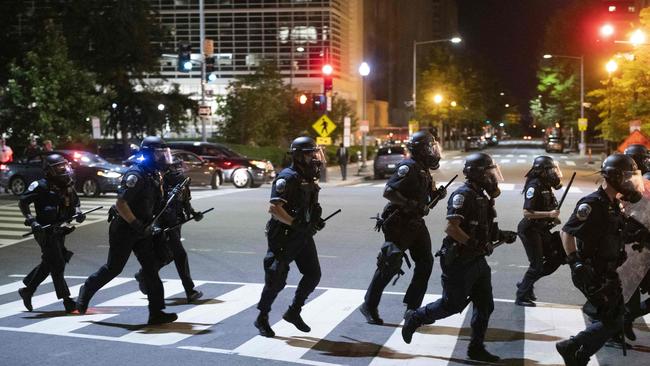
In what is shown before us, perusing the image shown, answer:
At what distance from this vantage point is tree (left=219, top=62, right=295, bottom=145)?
40.0 meters

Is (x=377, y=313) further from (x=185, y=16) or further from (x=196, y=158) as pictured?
(x=185, y=16)

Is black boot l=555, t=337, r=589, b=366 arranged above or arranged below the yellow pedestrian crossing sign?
below

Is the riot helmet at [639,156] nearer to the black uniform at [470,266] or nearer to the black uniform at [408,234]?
the black uniform at [408,234]

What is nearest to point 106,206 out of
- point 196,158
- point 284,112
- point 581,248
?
point 196,158

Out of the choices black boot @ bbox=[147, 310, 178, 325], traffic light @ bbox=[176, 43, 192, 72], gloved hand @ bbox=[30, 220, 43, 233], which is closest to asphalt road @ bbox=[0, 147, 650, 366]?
black boot @ bbox=[147, 310, 178, 325]

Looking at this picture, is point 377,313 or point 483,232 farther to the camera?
point 377,313

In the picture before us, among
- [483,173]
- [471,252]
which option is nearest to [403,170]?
[483,173]

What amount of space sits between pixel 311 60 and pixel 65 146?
2904cm

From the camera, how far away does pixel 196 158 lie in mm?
27750

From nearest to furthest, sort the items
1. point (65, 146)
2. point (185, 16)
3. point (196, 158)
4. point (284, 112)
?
point (196, 158)
point (65, 146)
point (284, 112)
point (185, 16)

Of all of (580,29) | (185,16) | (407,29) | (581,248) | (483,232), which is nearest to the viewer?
(581,248)

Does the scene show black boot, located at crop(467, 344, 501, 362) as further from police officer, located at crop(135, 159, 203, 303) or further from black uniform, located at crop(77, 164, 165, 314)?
police officer, located at crop(135, 159, 203, 303)

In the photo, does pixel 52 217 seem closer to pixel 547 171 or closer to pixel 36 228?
pixel 36 228

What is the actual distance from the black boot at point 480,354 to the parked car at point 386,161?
27.7m
